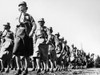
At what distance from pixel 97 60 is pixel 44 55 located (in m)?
47.9

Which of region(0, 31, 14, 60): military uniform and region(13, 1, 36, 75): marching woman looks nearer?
region(13, 1, 36, 75): marching woman

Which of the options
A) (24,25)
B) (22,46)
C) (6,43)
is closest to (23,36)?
(22,46)

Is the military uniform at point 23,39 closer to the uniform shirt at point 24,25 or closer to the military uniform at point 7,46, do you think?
the uniform shirt at point 24,25

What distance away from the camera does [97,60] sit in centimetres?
5741

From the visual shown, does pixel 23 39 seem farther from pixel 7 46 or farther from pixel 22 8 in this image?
pixel 7 46

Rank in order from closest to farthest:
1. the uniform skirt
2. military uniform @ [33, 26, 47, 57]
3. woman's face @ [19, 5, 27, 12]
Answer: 1. the uniform skirt
2. woman's face @ [19, 5, 27, 12]
3. military uniform @ [33, 26, 47, 57]

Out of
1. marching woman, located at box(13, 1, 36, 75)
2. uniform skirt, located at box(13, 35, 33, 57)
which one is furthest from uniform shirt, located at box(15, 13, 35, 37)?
uniform skirt, located at box(13, 35, 33, 57)

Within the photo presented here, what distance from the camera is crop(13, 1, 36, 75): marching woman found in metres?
7.28

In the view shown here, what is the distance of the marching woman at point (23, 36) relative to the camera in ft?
23.9

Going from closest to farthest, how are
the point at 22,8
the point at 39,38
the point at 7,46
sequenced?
the point at 22,8, the point at 39,38, the point at 7,46

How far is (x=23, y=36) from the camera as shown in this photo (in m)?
7.36

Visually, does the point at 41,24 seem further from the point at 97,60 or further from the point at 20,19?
the point at 97,60

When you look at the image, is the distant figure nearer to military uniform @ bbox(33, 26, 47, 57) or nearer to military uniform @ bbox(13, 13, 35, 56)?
military uniform @ bbox(33, 26, 47, 57)

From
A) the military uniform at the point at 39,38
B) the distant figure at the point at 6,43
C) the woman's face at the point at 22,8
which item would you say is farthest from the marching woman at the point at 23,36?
the distant figure at the point at 6,43
